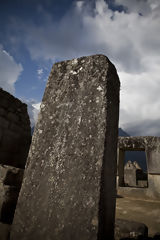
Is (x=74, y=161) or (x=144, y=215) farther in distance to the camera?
(x=144, y=215)

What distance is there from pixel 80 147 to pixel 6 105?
283 centimetres

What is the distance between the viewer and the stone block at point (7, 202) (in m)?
1.95

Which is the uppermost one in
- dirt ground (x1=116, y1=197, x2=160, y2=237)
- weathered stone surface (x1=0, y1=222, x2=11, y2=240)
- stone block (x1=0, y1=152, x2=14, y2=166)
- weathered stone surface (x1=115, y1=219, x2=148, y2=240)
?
stone block (x1=0, y1=152, x2=14, y2=166)

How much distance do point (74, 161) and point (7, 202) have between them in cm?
111

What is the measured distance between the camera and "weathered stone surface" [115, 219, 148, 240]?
5.96ft

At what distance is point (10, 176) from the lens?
219cm

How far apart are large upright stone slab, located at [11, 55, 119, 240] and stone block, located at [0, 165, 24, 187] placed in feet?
1.79

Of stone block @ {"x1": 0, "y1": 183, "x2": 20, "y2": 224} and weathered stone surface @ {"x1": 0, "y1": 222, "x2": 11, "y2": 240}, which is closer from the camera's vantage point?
weathered stone surface @ {"x1": 0, "y1": 222, "x2": 11, "y2": 240}

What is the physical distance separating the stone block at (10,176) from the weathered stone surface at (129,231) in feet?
4.77

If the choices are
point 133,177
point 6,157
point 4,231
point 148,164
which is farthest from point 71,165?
point 133,177

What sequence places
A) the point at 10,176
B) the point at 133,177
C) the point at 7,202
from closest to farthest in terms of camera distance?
the point at 7,202, the point at 10,176, the point at 133,177

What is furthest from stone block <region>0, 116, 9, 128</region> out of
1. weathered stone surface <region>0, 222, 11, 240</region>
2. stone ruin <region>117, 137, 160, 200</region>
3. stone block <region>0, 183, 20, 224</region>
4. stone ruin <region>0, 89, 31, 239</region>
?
stone ruin <region>117, 137, 160, 200</region>

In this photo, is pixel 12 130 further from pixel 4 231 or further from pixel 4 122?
pixel 4 231

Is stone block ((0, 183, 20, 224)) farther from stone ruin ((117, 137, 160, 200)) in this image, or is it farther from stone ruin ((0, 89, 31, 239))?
stone ruin ((117, 137, 160, 200))
